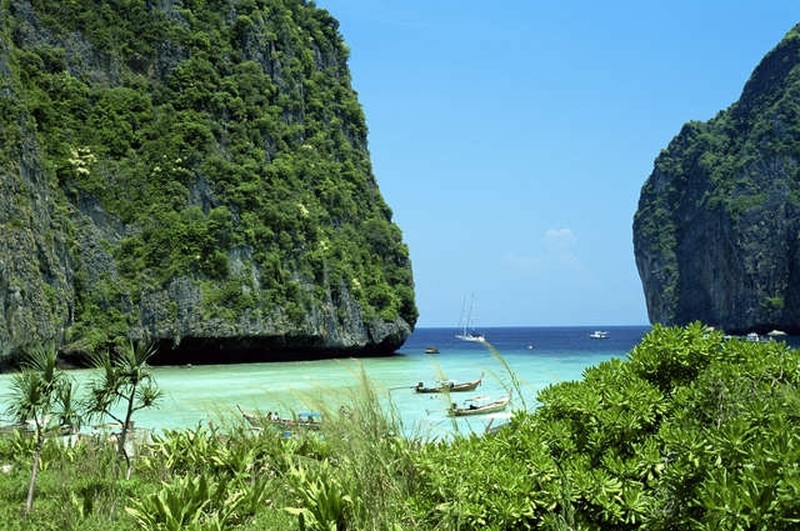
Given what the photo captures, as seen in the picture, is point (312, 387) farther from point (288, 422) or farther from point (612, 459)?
point (288, 422)

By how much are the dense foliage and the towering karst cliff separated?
28201mm

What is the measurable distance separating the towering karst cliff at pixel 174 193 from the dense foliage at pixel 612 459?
1110 inches

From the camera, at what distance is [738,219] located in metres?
76.2

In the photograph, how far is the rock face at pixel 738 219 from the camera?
7188 centimetres

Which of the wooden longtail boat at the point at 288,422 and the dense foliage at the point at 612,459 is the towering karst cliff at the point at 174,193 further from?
the dense foliage at the point at 612,459

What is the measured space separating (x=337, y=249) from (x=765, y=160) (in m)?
55.5

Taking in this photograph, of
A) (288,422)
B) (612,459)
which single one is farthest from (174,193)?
(612,459)

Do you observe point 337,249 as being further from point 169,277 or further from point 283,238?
point 169,277

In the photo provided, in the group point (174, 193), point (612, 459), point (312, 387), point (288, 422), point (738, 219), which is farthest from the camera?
point (738, 219)

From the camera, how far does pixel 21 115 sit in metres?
32.4

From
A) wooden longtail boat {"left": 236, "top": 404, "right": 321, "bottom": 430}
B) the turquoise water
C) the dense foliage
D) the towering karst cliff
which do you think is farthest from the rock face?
the dense foliage

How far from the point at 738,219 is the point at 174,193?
6155 cm

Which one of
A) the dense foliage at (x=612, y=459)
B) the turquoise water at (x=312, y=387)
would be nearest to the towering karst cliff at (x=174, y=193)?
the turquoise water at (x=312, y=387)

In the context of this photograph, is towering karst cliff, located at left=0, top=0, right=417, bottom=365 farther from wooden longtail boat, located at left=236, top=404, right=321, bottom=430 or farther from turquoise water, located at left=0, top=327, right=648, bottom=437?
wooden longtail boat, located at left=236, top=404, right=321, bottom=430
